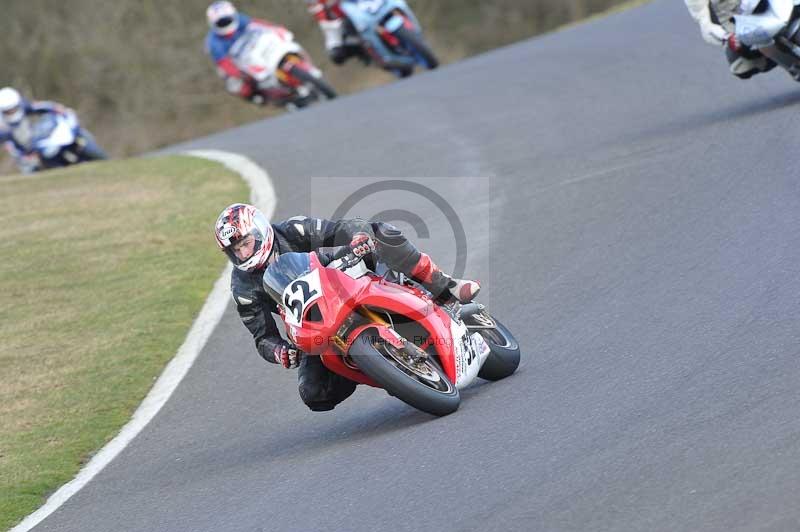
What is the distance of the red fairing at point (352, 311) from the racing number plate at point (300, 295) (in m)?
0.02

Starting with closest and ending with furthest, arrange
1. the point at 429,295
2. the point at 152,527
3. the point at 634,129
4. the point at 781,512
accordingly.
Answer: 1. the point at 781,512
2. the point at 152,527
3. the point at 429,295
4. the point at 634,129

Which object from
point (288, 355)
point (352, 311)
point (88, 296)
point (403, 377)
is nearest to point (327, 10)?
point (88, 296)

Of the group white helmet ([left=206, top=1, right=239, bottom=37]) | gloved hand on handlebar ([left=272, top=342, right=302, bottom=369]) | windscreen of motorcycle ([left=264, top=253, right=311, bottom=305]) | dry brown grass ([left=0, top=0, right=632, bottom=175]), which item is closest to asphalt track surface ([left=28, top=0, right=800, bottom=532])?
gloved hand on handlebar ([left=272, top=342, right=302, bottom=369])

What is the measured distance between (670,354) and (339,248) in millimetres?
1685

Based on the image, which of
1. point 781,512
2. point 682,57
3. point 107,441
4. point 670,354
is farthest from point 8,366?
point 682,57

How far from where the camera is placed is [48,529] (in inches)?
267

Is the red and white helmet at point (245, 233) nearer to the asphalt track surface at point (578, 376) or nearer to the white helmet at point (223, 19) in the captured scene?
the asphalt track surface at point (578, 376)

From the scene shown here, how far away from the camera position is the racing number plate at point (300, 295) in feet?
22.0

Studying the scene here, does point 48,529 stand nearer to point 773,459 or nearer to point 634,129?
point 773,459

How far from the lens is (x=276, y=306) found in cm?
743

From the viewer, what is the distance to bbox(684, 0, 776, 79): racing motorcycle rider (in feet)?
37.6

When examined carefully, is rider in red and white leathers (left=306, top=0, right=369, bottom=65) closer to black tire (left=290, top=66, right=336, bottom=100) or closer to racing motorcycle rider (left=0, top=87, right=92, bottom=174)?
black tire (left=290, top=66, right=336, bottom=100)

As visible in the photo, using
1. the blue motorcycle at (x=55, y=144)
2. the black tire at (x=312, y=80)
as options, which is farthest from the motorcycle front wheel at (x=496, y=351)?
the blue motorcycle at (x=55, y=144)

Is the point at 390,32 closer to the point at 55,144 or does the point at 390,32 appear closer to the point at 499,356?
the point at 55,144
